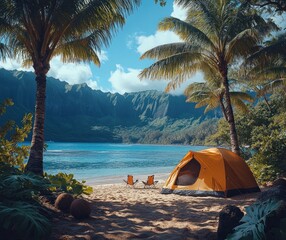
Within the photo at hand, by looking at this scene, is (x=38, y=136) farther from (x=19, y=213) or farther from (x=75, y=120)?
(x=75, y=120)

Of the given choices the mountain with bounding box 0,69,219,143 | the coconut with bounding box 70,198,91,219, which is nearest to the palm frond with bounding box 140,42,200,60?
the coconut with bounding box 70,198,91,219

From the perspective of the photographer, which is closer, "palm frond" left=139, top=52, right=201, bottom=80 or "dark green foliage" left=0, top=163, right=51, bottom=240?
"dark green foliage" left=0, top=163, right=51, bottom=240

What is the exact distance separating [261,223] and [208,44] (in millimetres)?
7886

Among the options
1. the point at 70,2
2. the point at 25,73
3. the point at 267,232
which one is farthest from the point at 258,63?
the point at 25,73

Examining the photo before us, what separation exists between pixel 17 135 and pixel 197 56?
634cm

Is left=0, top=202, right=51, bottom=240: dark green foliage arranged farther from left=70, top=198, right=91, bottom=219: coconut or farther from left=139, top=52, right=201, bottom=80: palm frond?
left=139, top=52, right=201, bottom=80: palm frond

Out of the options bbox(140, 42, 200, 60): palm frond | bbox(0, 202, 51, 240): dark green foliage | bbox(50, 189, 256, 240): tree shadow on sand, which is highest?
bbox(140, 42, 200, 60): palm frond

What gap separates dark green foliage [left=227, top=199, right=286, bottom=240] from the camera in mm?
3111

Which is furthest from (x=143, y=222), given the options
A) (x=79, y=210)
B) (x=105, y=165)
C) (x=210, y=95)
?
(x=105, y=165)

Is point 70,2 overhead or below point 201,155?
overhead

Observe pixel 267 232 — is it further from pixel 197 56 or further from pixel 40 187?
pixel 197 56

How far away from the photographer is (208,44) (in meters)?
10.1

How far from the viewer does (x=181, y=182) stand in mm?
9156

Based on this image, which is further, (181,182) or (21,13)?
Answer: (181,182)
